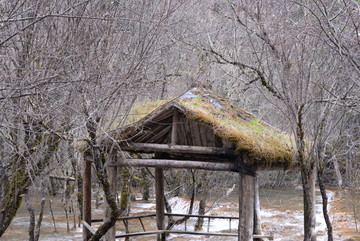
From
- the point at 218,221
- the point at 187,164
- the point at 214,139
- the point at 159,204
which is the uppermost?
the point at 214,139

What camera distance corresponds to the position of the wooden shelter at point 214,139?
7934mm

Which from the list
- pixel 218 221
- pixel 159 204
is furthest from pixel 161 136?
pixel 218 221

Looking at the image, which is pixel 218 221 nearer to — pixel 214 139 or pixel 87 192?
pixel 87 192

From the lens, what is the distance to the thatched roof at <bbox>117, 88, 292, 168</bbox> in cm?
784

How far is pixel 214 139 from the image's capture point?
9273 millimetres

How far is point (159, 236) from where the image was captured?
1112cm

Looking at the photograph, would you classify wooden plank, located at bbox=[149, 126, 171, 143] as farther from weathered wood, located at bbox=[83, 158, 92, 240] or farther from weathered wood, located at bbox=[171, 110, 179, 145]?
weathered wood, located at bbox=[83, 158, 92, 240]

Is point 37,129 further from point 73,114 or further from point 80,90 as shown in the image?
point 80,90

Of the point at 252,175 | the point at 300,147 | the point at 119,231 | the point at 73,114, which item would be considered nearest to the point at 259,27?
the point at 300,147

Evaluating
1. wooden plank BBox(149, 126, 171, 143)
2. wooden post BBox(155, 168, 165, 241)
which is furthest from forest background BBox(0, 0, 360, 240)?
wooden post BBox(155, 168, 165, 241)

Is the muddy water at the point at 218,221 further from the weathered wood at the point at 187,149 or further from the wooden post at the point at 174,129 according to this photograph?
the wooden post at the point at 174,129

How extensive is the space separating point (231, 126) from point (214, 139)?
1241 mm

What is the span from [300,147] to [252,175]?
115cm

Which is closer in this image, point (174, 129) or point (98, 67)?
point (98, 67)
